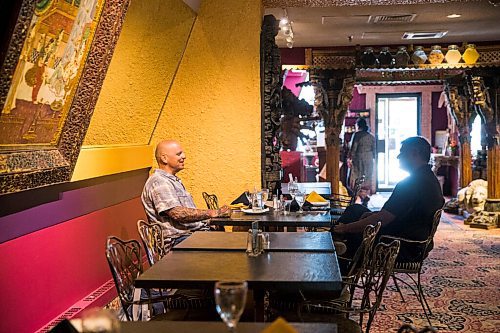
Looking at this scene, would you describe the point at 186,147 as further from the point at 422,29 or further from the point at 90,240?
the point at 422,29

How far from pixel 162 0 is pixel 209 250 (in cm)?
248

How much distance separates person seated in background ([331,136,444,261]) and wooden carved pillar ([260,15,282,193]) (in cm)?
146

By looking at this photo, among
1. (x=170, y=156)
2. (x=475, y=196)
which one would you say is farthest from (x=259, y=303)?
(x=475, y=196)

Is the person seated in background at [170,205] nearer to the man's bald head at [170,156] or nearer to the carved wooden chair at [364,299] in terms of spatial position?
the man's bald head at [170,156]

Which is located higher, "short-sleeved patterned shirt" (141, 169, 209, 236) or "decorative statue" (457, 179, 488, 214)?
"short-sleeved patterned shirt" (141, 169, 209, 236)

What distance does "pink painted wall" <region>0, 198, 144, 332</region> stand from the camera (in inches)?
135

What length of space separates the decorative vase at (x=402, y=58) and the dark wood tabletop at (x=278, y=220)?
16.5 feet

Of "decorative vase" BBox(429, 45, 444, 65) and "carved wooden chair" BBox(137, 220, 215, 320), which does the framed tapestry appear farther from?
"decorative vase" BBox(429, 45, 444, 65)

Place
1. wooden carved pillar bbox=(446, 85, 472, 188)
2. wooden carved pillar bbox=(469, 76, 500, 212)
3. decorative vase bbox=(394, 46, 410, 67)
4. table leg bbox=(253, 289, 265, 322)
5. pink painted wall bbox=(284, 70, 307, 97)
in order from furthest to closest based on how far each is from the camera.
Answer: pink painted wall bbox=(284, 70, 307, 97)
wooden carved pillar bbox=(446, 85, 472, 188)
wooden carved pillar bbox=(469, 76, 500, 212)
decorative vase bbox=(394, 46, 410, 67)
table leg bbox=(253, 289, 265, 322)

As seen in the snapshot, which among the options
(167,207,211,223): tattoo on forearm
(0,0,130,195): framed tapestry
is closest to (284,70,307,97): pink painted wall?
(167,207,211,223): tattoo on forearm

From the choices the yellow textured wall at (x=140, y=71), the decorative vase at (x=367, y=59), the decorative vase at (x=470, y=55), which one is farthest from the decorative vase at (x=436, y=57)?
the yellow textured wall at (x=140, y=71)

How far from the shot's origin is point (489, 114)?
9984 mm

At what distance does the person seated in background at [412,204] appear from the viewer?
4875mm

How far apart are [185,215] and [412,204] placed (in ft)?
5.61
